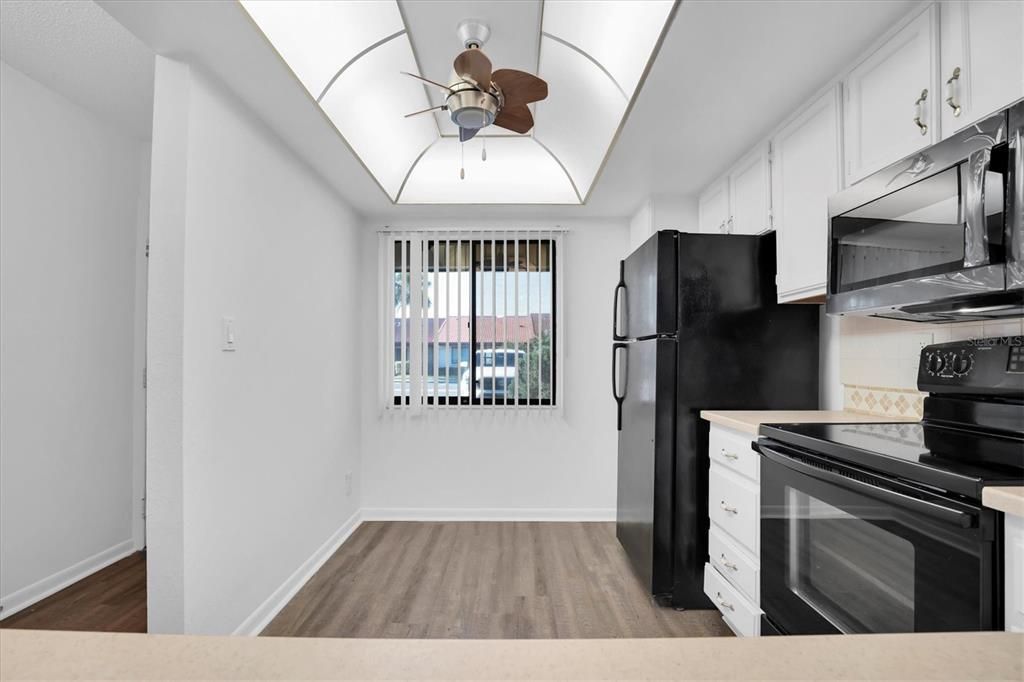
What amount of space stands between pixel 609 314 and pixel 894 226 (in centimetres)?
241

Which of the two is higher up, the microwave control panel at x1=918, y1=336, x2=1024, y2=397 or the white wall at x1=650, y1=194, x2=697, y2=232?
the white wall at x1=650, y1=194, x2=697, y2=232

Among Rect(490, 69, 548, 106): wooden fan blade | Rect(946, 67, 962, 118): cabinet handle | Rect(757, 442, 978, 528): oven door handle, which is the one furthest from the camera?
Rect(490, 69, 548, 106): wooden fan blade

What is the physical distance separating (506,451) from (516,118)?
8.27 feet

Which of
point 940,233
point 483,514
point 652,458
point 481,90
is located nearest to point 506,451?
point 483,514

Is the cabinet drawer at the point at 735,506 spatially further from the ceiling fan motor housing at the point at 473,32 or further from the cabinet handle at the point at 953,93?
the ceiling fan motor housing at the point at 473,32

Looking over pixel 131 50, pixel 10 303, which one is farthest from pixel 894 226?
pixel 10 303

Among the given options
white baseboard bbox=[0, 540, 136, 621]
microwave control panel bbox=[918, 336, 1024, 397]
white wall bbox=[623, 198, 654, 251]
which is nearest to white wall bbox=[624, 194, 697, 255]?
white wall bbox=[623, 198, 654, 251]

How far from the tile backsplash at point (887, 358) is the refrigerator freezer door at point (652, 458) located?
2.47 feet

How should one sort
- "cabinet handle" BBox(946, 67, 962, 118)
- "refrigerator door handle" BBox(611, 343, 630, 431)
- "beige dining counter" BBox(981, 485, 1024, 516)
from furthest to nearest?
"refrigerator door handle" BBox(611, 343, 630, 431) → "cabinet handle" BBox(946, 67, 962, 118) → "beige dining counter" BBox(981, 485, 1024, 516)

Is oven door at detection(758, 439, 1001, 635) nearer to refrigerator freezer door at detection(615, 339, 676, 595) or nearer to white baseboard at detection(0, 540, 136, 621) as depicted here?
refrigerator freezer door at detection(615, 339, 676, 595)

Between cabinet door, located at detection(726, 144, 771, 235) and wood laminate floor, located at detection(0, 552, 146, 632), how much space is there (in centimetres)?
340

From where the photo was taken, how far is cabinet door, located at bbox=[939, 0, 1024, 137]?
51.0 inches

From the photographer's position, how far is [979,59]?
1394 mm

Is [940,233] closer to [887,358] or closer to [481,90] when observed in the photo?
[887,358]
